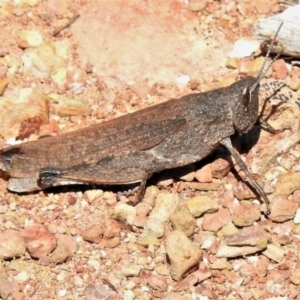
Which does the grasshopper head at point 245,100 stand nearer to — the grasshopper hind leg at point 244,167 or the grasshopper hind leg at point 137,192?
the grasshopper hind leg at point 244,167

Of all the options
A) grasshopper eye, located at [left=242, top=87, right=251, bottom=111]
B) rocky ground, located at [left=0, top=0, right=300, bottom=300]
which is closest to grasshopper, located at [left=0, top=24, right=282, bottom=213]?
grasshopper eye, located at [left=242, top=87, right=251, bottom=111]

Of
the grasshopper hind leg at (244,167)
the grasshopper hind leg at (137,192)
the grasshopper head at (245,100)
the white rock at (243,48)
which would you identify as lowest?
the grasshopper hind leg at (137,192)

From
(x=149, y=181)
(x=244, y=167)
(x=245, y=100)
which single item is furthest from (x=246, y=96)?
(x=149, y=181)

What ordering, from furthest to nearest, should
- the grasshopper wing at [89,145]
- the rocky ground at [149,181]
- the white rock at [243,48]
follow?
1. the white rock at [243,48]
2. the grasshopper wing at [89,145]
3. the rocky ground at [149,181]

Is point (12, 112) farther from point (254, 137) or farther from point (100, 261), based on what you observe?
point (254, 137)

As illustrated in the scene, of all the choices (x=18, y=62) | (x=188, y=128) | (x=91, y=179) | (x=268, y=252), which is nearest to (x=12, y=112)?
(x=18, y=62)

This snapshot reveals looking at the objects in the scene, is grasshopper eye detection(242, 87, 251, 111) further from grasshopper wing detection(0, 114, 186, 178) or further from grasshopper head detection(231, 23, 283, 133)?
grasshopper wing detection(0, 114, 186, 178)

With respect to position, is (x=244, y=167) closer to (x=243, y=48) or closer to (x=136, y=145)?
(x=136, y=145)

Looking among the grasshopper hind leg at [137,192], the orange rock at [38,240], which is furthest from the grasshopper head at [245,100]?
the orange rock at [38,240]
